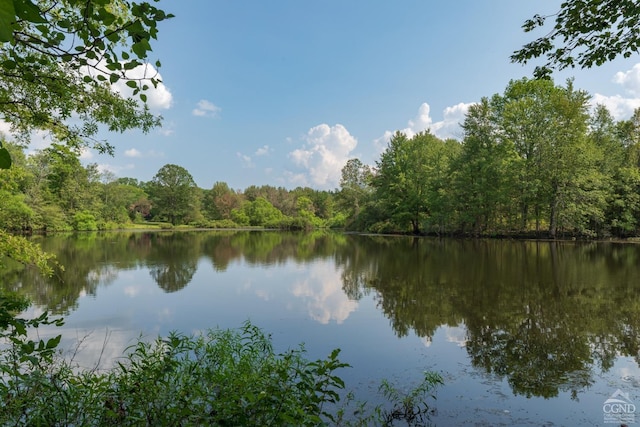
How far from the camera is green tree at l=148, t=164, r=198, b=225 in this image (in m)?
72.0

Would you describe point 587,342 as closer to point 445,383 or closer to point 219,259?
point 445,383

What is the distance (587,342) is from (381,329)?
382cm

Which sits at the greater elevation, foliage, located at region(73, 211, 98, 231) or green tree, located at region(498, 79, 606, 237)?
green tree, located at region(498, 79, 606, 237)

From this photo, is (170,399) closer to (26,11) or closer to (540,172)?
(26,11)

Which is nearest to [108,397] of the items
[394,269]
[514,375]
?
[514,375]

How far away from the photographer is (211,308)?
10.0 m

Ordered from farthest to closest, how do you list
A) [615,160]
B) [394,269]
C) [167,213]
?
[167,213] → [615,160] → [394,269]

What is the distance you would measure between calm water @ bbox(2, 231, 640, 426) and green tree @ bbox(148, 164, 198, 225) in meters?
56.5

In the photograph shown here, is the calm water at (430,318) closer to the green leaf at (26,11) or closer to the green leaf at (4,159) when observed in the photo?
the green leaf at (4,159)

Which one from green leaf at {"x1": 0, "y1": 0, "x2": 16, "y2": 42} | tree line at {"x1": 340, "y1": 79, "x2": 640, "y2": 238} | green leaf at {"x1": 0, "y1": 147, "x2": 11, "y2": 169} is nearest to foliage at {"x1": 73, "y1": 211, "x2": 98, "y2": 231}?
tree line at {"x1": 340, "y1": 79, "x2": 640, "y2": 238}

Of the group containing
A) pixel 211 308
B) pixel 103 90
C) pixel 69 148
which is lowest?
pixel 211 308

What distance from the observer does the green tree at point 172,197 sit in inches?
2835

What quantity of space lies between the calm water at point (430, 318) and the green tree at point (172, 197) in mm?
56484

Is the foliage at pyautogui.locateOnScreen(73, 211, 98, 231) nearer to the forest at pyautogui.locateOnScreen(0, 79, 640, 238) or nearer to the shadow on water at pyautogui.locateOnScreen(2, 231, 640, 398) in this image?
the forest at pyautogui.locateOnScreen(0, 79, 640, 238)
